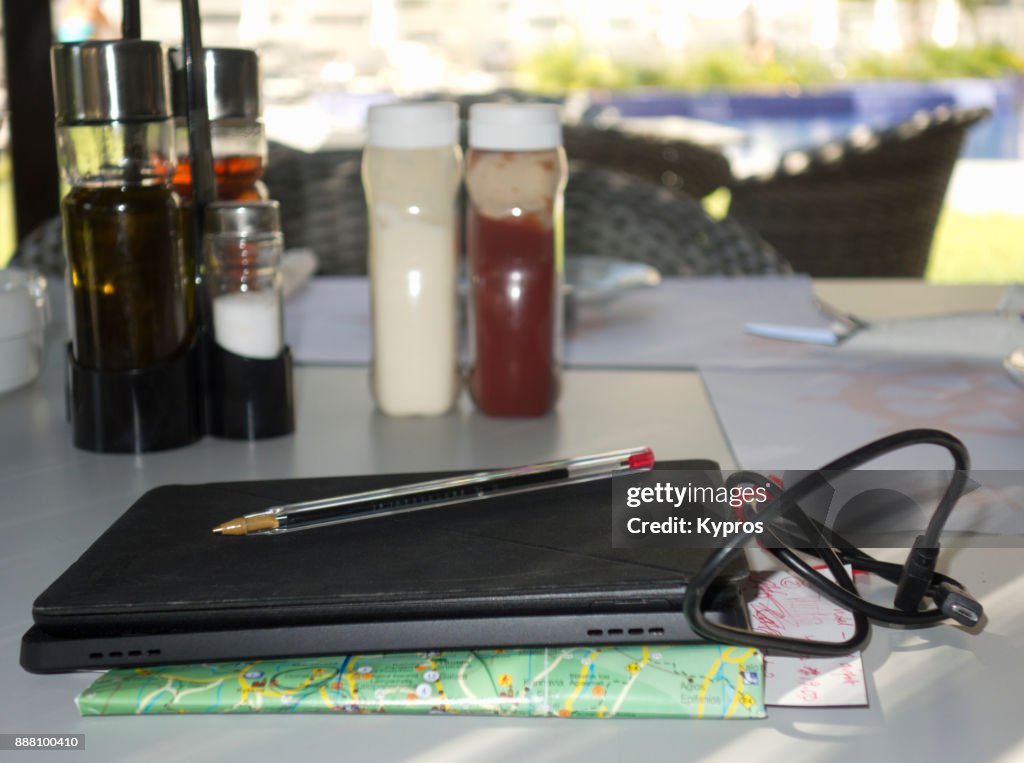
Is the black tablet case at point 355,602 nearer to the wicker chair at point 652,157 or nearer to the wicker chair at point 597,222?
the wicker chair at point 597,222

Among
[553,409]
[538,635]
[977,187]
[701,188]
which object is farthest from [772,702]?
[977,187]

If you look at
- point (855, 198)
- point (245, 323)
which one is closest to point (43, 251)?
point (245, 323)

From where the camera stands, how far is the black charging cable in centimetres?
40

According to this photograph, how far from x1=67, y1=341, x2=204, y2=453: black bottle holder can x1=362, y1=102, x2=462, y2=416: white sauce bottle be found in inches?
4.7

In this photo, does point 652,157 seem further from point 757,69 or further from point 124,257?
point 757,69

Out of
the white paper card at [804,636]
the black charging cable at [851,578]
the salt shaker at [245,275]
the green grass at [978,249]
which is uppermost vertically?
the salt shaker at [245,275]

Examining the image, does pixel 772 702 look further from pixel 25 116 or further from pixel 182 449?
pixel 25 116

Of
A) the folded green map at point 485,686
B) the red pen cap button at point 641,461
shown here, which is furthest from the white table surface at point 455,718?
the red pen cap button at point 641,461

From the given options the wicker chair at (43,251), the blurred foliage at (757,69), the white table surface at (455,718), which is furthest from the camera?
the blurred foliage at (757,69)

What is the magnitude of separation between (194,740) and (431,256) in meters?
0.39

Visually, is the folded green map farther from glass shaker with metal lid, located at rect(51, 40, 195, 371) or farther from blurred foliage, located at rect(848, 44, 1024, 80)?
blurred foliage, located at rect(848, 44, 1024, 80)

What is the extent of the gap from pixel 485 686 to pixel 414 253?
14.6 inches

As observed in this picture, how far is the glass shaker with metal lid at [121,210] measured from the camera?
592 mm

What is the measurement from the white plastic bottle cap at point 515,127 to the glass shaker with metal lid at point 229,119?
14 cm
